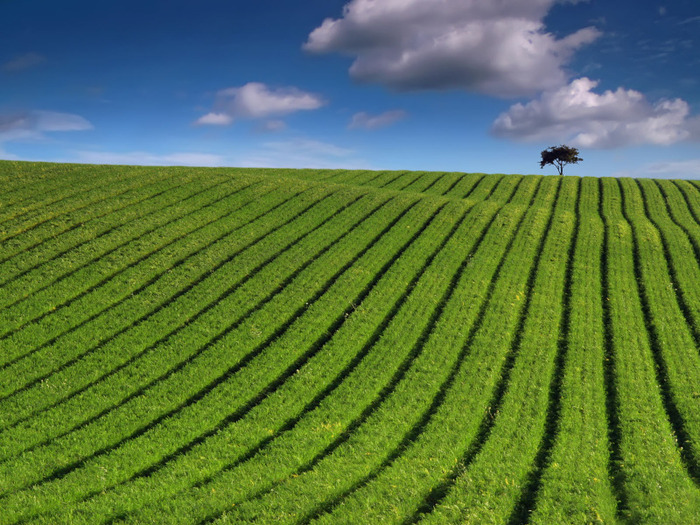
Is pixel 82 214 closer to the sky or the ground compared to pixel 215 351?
closer to the sky

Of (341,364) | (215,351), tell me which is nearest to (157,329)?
(215,351)

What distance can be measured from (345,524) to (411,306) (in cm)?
1473

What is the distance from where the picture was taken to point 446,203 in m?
43.7

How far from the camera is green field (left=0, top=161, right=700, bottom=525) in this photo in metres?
13.1

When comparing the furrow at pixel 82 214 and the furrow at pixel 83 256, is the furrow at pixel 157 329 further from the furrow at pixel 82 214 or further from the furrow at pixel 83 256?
the furrow at pixel 82 214

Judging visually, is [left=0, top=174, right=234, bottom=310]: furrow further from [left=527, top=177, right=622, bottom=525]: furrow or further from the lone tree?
the lone tree

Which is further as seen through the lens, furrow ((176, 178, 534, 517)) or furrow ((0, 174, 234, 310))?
furrow ((0, 174, 234, 310))

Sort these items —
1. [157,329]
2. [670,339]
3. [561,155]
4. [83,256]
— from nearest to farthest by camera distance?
[670,339] < [157,329] < [83,256] < [561,155]

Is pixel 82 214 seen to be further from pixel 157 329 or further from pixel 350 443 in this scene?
pixel 350 443

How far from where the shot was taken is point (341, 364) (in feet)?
68.0

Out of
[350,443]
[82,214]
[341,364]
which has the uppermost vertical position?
[82,214]

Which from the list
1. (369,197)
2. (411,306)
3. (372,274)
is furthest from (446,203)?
(411,306)

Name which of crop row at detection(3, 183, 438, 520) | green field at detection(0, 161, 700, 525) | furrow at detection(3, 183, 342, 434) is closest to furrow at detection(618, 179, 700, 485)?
green field at detection(0, 161, 700, 525)

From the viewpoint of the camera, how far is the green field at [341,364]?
13.1 meters
